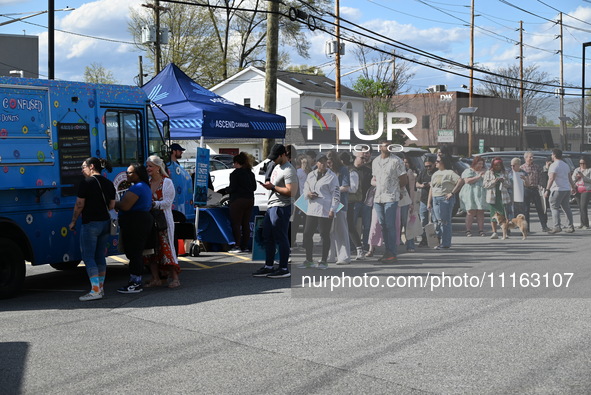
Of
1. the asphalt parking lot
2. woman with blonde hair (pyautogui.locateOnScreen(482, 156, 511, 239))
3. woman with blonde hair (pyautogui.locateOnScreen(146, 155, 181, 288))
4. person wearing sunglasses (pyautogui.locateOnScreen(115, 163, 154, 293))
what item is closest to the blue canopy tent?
woman with blonde hair (pyautogui.locateOnScreen(146, 155, 181, 288))

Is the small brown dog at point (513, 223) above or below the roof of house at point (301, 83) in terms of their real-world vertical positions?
below

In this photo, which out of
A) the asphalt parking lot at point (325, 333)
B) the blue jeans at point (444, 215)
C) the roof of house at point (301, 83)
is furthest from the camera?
the roof of house at point (301, 83)

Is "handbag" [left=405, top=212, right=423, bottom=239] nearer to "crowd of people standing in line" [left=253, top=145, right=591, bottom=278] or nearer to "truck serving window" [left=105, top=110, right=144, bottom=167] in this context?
"crowd of people standing in line" [left=253, top=145, right=591, bottom=278]

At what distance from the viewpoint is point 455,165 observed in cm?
1117

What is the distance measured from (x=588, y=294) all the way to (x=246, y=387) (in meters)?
5.32

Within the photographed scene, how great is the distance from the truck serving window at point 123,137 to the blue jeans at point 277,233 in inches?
89.2

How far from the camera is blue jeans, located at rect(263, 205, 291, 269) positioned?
37.2ft

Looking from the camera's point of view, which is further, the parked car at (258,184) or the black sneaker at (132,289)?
the parked car at (258,184)

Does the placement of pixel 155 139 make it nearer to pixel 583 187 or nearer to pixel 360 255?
pixel 360 255

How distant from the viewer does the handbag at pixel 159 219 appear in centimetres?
1067

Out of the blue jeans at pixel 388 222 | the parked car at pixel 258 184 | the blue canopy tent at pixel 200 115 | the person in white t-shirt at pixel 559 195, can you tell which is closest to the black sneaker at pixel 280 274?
the blue jeans at pixel 388 222

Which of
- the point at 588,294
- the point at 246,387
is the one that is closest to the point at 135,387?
the point at 246,387

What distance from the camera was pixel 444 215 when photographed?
426 inches

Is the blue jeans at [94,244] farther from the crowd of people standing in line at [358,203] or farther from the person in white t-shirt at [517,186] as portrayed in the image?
the person in white t-shirt at [517,186]
